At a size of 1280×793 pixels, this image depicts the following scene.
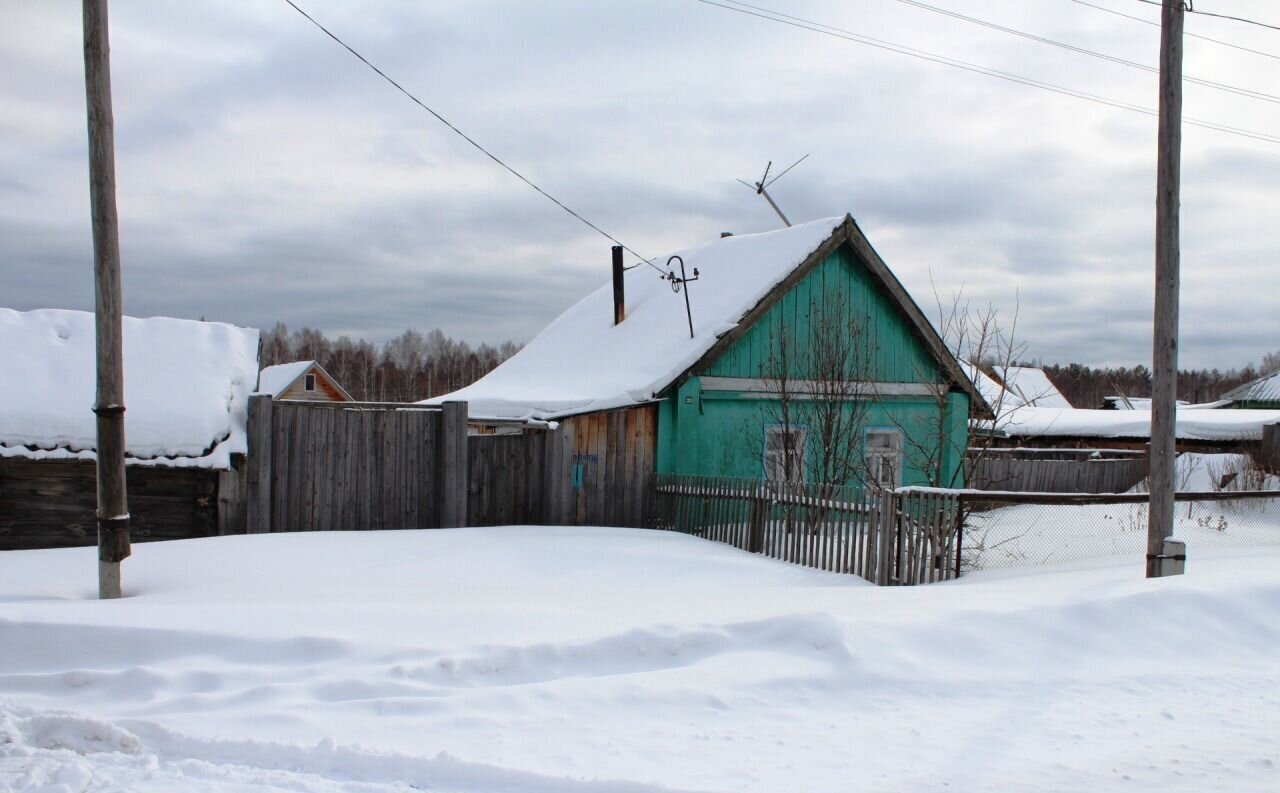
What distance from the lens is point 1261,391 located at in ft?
174

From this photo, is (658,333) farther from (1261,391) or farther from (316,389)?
(1261,391)

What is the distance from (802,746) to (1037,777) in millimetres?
1079

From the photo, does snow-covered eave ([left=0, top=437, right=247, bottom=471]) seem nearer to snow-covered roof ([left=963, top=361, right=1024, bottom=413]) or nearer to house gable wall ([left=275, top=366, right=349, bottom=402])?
snow-covered roof ([left=963, top=361, right=1024, bottom=413])

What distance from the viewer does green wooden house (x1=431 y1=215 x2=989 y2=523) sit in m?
14.6

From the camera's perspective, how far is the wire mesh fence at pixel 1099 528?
13531 mm

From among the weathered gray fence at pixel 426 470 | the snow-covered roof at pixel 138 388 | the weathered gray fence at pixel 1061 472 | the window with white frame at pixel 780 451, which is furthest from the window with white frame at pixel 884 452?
the snow-covered roof at pixel 138 388

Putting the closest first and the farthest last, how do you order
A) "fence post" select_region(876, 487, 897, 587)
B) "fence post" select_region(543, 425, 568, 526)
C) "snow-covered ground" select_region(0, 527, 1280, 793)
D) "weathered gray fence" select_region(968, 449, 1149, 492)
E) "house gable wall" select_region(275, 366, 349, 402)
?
"snow-covered ground" select_region(0, 527, 1280, 793) → "fence post" select_region(876, 487, 897, 587) → "fence post" select_region(543, 425, 568, 526) → "weathered gray fence" select_region(968, 449, 1149, 492) → "house gable wall" select_region(275, 366, 349, 402)

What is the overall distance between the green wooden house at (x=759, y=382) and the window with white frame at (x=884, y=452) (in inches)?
1.1

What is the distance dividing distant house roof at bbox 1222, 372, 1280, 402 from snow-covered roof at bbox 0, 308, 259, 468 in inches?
2192

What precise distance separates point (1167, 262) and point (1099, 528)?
9363 millimetres

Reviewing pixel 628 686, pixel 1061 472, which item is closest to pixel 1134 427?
pixel 1061 472

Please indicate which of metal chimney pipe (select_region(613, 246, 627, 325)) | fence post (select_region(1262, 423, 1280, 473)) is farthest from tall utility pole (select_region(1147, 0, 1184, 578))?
fence post (select_region(1262, 423, 1280, 473))

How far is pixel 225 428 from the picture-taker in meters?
10.8

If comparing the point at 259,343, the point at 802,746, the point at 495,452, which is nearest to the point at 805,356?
the point at 495,452
